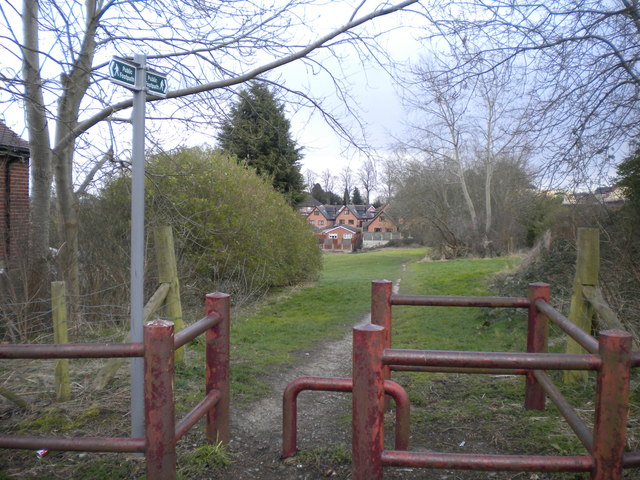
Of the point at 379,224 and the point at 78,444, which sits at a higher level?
the point at 379,224

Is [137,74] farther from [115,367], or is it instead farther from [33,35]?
[33,35]

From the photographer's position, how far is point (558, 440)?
3.91 meters

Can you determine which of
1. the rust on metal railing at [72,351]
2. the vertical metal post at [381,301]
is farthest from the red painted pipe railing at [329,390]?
the rust on metal railing at [72,351]

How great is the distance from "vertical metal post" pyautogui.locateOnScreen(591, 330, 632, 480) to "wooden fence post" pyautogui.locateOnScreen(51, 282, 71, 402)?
13.0 ft

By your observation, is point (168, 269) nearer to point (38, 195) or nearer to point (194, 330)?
A: point (194, 330)

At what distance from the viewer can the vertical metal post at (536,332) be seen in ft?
14.4

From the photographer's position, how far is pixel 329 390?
3.53m

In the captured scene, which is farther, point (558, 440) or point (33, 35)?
point (33, 35)

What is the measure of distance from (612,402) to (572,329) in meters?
0.73

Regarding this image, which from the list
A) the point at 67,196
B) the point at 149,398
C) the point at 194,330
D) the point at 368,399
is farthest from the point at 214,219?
the point at 368,399

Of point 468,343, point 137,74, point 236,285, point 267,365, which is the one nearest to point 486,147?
point 236,285

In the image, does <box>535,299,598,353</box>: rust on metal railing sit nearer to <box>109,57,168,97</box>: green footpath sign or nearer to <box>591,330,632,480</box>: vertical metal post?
<box>591,330,632,480</box>: vertical metal post

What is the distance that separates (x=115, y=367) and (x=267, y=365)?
203cm

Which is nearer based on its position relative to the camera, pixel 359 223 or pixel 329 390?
pixel 329 390
